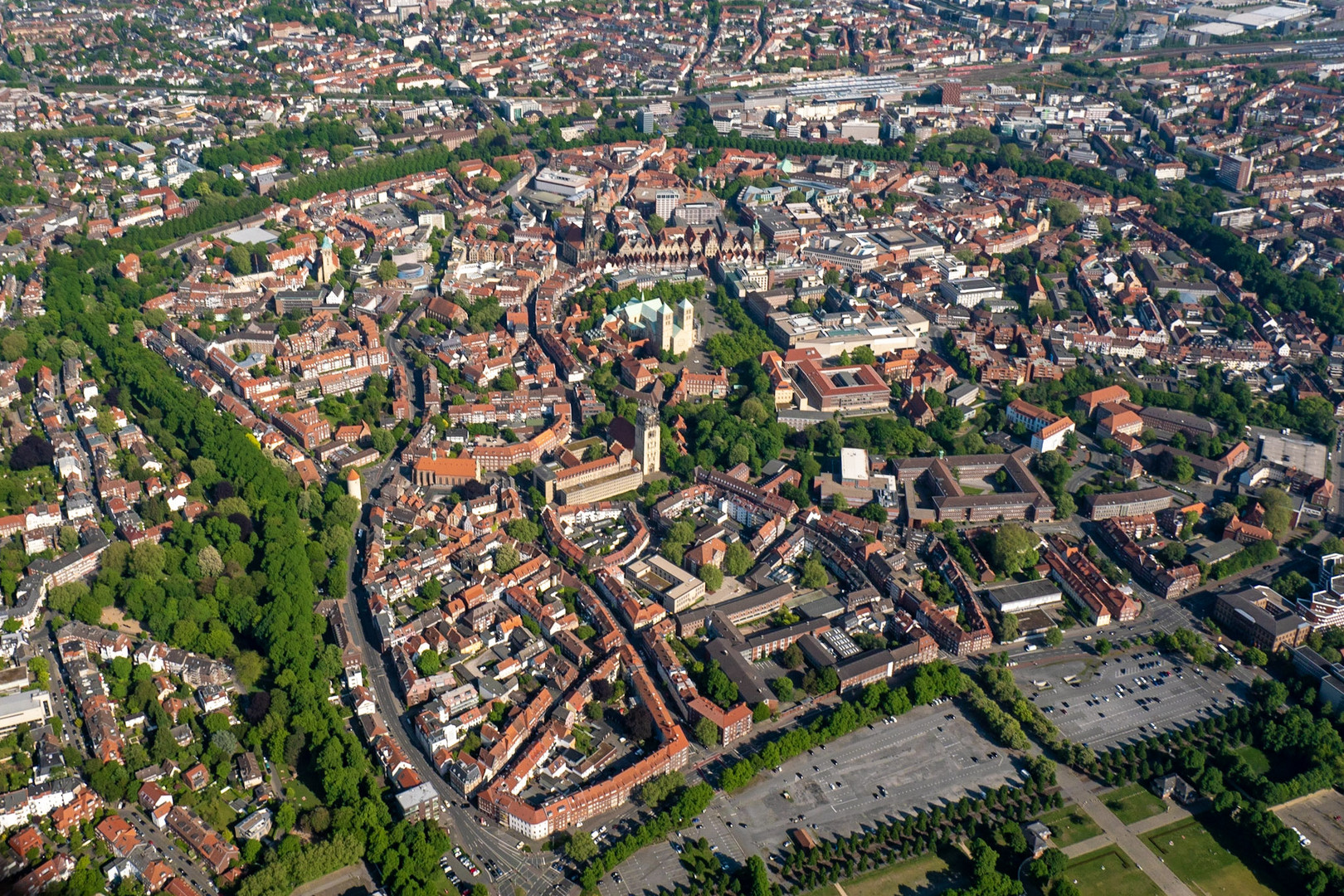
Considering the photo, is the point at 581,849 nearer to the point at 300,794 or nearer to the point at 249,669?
the point at 300,794

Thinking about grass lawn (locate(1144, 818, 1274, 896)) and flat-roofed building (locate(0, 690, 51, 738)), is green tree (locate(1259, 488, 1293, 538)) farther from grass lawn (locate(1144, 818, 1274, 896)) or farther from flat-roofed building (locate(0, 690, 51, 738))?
flat-roofed building (locate(0, 690, 51, 738))

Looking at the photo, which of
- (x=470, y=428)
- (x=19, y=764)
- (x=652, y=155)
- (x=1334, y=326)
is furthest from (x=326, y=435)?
(x=1334, y=326)

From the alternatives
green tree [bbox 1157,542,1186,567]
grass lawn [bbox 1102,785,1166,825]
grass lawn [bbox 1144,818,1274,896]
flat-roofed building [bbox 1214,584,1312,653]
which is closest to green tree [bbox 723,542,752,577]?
grass lawn [bbox 1102,785,1166,825]

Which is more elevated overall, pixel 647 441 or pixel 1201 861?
pixel 647 441

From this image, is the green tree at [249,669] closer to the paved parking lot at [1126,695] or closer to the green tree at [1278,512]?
the paved parking lot at [1126,695]

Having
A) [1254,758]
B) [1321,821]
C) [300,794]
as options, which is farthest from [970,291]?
[300,794]
